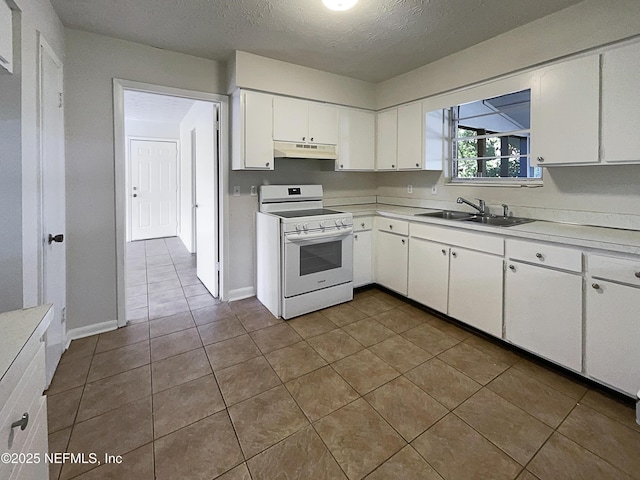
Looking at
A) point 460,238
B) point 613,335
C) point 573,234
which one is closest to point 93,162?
point 460,238

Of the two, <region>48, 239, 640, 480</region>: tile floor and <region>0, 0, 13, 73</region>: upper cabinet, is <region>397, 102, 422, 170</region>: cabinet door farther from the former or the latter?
<region>0, 0, 13, 73</region>: upper cabinet

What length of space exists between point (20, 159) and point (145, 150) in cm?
553

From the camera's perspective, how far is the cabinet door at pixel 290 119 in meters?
3.16

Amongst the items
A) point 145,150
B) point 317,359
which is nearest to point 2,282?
point 317,359

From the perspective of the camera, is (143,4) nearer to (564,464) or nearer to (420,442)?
(420,442)

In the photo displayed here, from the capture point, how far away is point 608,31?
2025 mm

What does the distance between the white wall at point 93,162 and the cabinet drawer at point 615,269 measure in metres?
3.49

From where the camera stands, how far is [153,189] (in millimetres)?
6805

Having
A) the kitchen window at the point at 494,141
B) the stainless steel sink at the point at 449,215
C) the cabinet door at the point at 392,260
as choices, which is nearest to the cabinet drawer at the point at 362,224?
the cabinet door at the point at 392,260

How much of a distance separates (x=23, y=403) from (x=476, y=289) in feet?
8.73

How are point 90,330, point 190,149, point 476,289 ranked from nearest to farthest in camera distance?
point 476,289 → point 90,330 → point 190,149

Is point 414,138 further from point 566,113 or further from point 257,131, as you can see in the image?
point 257,131

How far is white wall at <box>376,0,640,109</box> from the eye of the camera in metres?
2.00

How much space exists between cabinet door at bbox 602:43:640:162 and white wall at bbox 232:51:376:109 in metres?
2.23
